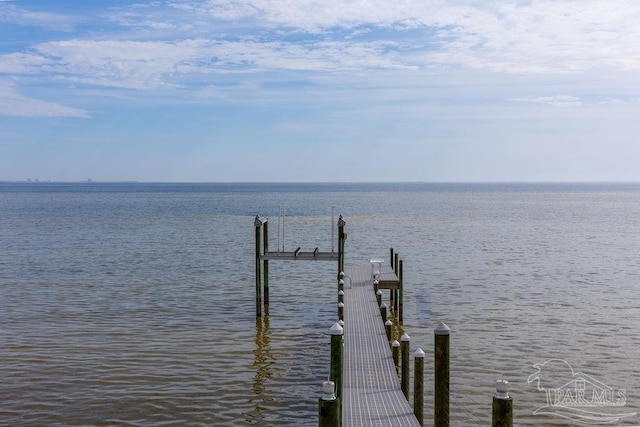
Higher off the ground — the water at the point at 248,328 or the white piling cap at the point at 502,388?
the white piling cap at the point at 502,388

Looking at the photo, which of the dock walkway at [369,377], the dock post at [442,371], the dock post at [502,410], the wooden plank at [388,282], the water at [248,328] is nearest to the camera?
the dock post at [502,410]

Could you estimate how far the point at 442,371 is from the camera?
1122 centimetres

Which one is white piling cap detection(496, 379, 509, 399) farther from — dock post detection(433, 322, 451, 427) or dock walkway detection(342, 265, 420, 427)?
dock walkway detection(342, 265, 420, 427)

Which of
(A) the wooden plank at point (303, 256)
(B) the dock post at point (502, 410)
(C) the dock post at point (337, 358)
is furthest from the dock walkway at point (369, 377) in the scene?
(A) the wooden plank at point (303, 256)

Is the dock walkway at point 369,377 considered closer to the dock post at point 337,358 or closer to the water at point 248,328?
the dock post at point 337,358

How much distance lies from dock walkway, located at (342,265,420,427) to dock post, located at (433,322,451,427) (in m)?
0.48

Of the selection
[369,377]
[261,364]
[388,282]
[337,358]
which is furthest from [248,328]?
[337,358]

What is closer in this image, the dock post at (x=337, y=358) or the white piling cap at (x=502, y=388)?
the white piling cap at (x=502, y=388)

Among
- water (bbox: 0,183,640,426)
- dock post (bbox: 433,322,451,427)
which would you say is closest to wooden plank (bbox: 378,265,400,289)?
water (bbox: 0,183,640,426)

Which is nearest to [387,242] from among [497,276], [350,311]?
[497,276]

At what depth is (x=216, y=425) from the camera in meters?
15.1

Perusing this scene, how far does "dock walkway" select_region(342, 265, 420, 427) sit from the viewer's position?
12.2m

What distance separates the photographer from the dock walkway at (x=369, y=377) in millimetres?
12188

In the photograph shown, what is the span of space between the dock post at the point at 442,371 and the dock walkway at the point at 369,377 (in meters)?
0.48
